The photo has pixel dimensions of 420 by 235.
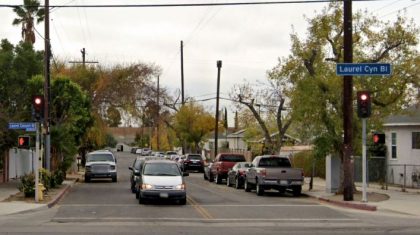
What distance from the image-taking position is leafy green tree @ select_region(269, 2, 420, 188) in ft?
84.8

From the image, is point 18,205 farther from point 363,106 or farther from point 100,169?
point 100,169

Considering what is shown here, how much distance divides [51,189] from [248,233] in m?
16.7

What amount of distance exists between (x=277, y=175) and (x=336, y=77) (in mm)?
5105

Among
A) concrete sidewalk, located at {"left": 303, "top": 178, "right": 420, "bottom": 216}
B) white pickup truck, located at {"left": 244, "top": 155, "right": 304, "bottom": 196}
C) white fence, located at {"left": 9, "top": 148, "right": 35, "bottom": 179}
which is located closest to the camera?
concrete sidewalk, located at {"left": 303, "top": 178, "right": 420, "bottom": 216}

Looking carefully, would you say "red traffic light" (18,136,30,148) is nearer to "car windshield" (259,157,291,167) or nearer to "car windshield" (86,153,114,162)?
"car windshield" (259,157,291,167)

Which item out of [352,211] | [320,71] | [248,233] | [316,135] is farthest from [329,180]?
[248,233]

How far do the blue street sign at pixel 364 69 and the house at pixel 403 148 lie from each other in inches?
404

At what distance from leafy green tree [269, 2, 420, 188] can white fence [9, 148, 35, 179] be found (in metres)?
17.7

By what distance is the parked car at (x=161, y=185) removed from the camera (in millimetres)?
22438

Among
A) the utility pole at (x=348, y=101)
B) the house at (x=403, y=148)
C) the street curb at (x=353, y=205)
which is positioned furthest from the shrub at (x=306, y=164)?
the utility pole at (x=348, y=101)

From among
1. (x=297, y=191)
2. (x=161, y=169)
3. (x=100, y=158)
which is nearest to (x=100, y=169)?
(x=100, y=158)

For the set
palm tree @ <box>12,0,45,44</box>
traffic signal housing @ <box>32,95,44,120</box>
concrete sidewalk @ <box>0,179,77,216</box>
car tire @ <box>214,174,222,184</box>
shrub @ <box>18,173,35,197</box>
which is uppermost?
palm tree @ <box>12,0,45,44</box>

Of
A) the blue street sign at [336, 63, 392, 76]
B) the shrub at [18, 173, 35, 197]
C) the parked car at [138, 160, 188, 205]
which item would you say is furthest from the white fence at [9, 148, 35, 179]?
the blue street sign at [336, 63, 392, 76]

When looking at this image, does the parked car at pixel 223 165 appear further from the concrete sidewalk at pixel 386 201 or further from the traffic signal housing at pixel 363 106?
the traffic signal housing at pixel 363 106
